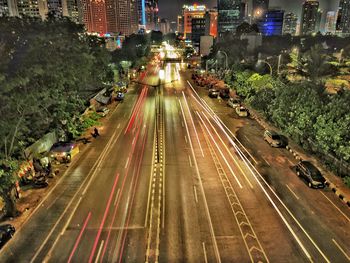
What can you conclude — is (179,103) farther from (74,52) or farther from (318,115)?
(318,115)

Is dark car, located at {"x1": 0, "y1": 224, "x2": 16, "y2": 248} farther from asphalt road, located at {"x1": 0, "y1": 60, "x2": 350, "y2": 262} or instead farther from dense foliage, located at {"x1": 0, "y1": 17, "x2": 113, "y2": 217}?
dense foliage, located at {"x1": 0, "y1": 17, "x2": 113, "y2": 217}

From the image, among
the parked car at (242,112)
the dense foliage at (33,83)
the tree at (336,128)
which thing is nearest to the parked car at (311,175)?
the tree at (336,128)

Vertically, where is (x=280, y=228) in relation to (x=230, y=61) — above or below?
below

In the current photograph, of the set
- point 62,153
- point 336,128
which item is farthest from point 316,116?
point 62,153

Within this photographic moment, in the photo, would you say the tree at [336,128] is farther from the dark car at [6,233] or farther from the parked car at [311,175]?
the dark car at [6,233]

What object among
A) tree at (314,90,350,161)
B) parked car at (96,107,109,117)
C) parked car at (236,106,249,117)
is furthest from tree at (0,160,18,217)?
parked car at (236,106,249,117)

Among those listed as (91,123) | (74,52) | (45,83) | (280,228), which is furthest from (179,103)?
(280,228)
